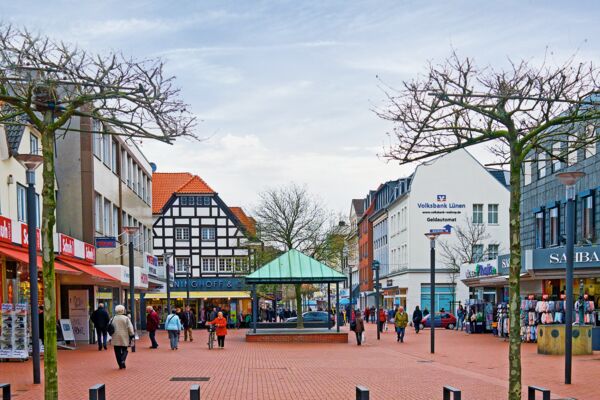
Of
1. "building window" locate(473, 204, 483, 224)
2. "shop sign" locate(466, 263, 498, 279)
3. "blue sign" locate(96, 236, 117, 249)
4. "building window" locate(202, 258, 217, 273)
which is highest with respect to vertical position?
"building window" locate(473, 204, 483, 224)

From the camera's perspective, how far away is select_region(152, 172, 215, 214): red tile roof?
7288cm

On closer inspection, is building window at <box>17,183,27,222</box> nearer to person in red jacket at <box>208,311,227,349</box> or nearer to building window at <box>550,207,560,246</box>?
person in red jacket at <box>208,311,227,349</box>

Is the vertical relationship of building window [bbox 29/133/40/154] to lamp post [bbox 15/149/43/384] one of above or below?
above

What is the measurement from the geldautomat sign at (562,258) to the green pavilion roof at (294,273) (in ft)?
25.7

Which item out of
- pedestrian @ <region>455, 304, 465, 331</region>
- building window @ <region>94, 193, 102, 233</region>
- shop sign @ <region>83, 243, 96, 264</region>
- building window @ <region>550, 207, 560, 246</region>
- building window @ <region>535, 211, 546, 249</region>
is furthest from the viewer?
pedestrian @ <region>455, 304, 465, 331</region>

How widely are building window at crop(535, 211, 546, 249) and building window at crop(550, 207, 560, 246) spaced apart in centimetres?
106

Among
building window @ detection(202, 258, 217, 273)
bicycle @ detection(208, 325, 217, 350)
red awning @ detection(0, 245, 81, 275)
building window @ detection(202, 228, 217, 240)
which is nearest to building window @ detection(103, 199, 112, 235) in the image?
bicycle @ detection(208, 325, 217, 350)

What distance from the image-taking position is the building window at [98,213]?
118ft

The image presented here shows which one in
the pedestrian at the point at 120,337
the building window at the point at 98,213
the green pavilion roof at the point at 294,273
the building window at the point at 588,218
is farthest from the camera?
the building window at the point at 98,213

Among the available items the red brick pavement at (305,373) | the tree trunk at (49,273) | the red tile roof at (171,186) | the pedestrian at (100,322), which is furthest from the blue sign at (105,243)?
the red tile roof at (171,186)

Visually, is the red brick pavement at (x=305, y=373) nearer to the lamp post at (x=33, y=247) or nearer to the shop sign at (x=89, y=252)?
the lamp post at (x=33, y=247)

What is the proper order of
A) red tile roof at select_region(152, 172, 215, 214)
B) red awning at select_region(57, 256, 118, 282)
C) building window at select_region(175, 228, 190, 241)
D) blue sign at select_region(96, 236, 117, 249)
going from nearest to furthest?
red awning at select_region(57, 256, 118, 282)
blue sign at select_region(96, 236, 117, 249)
building window at select_region(175, 228, 190, 241)
red tile roof at select_region(152, 172, 215, 214)

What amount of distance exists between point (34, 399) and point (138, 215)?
37.1 m

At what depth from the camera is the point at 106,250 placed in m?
36.1
